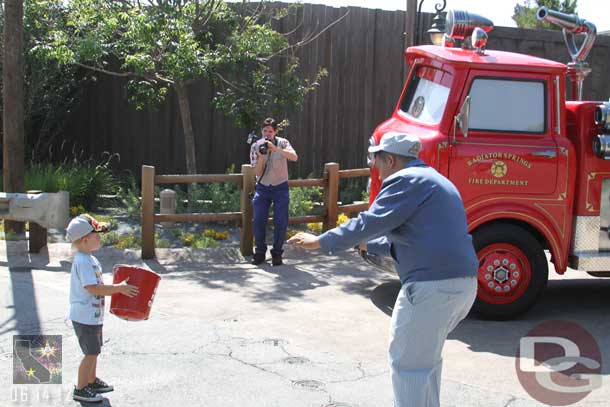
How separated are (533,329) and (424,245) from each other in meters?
3.40

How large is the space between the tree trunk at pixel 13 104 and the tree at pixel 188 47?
33.6 inches

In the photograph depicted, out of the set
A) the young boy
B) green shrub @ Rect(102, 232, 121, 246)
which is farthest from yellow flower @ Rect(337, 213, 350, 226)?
the young boy

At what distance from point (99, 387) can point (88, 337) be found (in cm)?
41

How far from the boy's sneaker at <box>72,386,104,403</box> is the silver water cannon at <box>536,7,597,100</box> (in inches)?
216

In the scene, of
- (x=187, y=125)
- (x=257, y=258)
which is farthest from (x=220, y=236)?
(x=187, y=125)

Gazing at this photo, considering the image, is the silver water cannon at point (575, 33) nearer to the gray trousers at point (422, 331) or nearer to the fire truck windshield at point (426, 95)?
the fire truck windshield at point (426, 95)

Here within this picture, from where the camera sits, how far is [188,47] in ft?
33.6

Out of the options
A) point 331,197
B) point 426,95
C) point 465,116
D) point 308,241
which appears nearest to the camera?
point 308,241

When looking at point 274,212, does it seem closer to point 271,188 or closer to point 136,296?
point 271,188

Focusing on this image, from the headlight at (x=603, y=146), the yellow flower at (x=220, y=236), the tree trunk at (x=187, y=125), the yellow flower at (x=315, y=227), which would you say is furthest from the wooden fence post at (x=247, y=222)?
the headlight at (x=603, y=146)

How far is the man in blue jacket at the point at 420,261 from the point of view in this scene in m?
4.29

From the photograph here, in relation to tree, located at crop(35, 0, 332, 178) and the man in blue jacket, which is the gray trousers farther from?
tree, located at crop(35, 0, 332, 178)

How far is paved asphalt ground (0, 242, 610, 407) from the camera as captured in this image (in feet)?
18.2

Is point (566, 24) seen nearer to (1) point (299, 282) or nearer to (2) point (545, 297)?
(2) point (545, 297)
